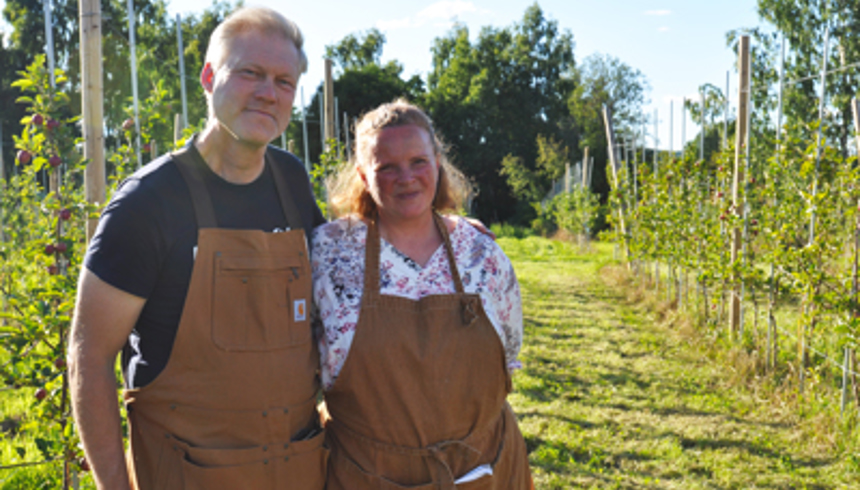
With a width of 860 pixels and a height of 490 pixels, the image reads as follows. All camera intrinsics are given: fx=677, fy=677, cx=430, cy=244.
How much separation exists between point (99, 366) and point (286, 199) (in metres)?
0.64

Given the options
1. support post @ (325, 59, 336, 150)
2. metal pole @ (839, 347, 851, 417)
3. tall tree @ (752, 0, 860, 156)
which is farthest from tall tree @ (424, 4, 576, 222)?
metal pole @ (839, 347, 851, 417)

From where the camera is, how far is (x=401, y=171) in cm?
197

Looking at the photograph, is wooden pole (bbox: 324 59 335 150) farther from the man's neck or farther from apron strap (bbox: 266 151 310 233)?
the man's neck

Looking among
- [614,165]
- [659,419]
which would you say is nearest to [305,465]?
[659,419]

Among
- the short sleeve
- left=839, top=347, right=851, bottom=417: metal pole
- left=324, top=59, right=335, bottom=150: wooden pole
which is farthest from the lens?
left=324, top=59, right=335, bottom=150: wooden pole

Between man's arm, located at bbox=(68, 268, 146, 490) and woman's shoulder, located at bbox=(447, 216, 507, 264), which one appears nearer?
man's arm, located at bbox=(68, 268, 146, 490)

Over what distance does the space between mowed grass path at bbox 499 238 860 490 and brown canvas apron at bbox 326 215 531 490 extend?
2146 mm

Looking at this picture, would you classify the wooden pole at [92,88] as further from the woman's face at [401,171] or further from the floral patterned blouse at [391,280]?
the woman's face at [401,171]

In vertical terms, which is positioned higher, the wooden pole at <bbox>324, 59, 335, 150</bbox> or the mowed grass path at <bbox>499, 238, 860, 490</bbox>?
the wooden pole at <bbox>324, 59, 335, 150</bbox>

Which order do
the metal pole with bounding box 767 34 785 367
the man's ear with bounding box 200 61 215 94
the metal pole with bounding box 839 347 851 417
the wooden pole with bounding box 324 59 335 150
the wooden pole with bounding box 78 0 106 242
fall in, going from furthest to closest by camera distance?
the wooden pole with bounding box 324 59 335 150
the metal pole with bounding box 767 34 785 367
the metal pole with bounding box 839 347 851 417
the wooden pole with bounding box 78 0 106 242
the man's ear with bounding box 200 61 215 94

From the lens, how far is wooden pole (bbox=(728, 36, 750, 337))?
228 inches

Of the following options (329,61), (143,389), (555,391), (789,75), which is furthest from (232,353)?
(789,75)

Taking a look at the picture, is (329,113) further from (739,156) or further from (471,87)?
(471,87)

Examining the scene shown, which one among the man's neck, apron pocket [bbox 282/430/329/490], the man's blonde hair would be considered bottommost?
apron pocket [bbox 282/430/329/490]
